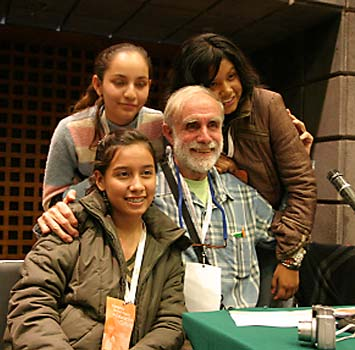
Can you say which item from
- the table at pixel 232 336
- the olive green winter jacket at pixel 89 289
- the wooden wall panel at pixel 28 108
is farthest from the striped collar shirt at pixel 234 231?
the wooden wall panel at pixel 28 108

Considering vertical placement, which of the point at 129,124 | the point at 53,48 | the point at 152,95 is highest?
the point at 53,48

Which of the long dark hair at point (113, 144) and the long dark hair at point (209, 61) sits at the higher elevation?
the long dark hair at point (209, 61)

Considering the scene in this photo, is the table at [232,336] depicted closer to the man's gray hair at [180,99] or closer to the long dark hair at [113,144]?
the long dark hair at [113,144]

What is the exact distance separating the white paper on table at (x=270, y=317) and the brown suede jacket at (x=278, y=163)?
677 mm

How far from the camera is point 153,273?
1.62 m

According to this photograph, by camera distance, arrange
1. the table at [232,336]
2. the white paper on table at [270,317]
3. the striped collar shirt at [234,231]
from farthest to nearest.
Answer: the striped collar shirt at [234,231] → the white paper on table at [270,317] → the table at [232,336]

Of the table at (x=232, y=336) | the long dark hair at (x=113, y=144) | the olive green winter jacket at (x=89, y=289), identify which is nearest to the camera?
the table at (x=232, y=336)

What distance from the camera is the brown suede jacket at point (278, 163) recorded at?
1.86 m

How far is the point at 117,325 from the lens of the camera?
149 cm

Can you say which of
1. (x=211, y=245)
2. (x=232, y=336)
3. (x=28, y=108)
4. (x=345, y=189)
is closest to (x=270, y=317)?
(x=232, y=336)

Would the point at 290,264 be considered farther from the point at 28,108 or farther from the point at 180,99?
the point at 28,108

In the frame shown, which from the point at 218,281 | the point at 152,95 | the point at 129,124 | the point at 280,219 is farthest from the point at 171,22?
the point at 218,281

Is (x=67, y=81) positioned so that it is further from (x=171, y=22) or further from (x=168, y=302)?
(x=168, y=302)

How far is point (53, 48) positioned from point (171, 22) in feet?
3.35
